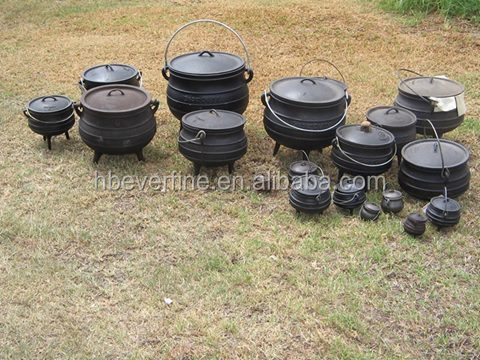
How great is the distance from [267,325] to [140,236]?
1371 mm

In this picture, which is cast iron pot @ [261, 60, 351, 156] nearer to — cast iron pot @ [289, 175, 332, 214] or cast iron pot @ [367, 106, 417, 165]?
cast iron pot @ [367, 106, 417, 165]

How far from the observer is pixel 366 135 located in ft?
15.6

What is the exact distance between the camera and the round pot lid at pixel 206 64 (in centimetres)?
536

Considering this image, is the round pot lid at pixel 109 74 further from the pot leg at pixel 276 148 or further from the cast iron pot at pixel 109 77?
the pot leg at pixel 276 148

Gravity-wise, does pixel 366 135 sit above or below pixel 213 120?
above

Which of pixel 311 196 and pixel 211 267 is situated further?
pixel 311 196

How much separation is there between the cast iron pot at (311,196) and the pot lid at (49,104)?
2.55 m

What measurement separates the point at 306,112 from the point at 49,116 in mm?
2508

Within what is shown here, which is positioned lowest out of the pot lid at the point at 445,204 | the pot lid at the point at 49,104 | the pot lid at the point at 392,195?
the pot lid at the point at 49,104

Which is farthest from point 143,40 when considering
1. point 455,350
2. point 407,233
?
point 455,350

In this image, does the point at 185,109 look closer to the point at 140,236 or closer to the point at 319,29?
the point at 140,236

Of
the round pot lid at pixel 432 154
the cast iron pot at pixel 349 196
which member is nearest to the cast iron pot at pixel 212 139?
the cast iron pot at pixel 349 196

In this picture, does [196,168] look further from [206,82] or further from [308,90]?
[308,90]

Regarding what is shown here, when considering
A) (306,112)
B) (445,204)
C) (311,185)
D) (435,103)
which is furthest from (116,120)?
(435,103)
